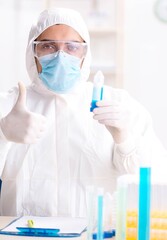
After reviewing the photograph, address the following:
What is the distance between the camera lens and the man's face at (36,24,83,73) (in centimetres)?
212

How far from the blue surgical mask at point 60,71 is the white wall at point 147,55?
1.71 meters

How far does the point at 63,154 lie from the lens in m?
2.12

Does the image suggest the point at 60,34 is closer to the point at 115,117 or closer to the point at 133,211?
the point at 115,117

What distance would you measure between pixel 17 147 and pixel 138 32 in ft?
6.28

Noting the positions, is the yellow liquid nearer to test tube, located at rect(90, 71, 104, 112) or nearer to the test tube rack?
the test tube rack

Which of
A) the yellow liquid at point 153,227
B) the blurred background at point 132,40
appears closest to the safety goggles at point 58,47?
the yellow liquid at point 153,227

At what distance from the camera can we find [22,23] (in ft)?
12.6

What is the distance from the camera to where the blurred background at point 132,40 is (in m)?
3.78

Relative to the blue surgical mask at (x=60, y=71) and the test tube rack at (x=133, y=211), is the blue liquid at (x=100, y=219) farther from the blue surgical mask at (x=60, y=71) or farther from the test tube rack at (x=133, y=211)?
the blue surgical mask at (x=60, y=71)

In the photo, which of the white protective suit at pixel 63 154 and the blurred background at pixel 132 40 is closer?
the white protective suit at pixel 63 154

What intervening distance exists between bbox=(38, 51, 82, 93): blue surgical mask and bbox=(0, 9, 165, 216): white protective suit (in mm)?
59

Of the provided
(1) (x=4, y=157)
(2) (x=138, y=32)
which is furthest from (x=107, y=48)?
(1) (x=4, y=157)

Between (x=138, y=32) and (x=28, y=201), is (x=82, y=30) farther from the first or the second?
(x=138, y=32)

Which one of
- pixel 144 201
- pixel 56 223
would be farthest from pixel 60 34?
pixel 144 201
